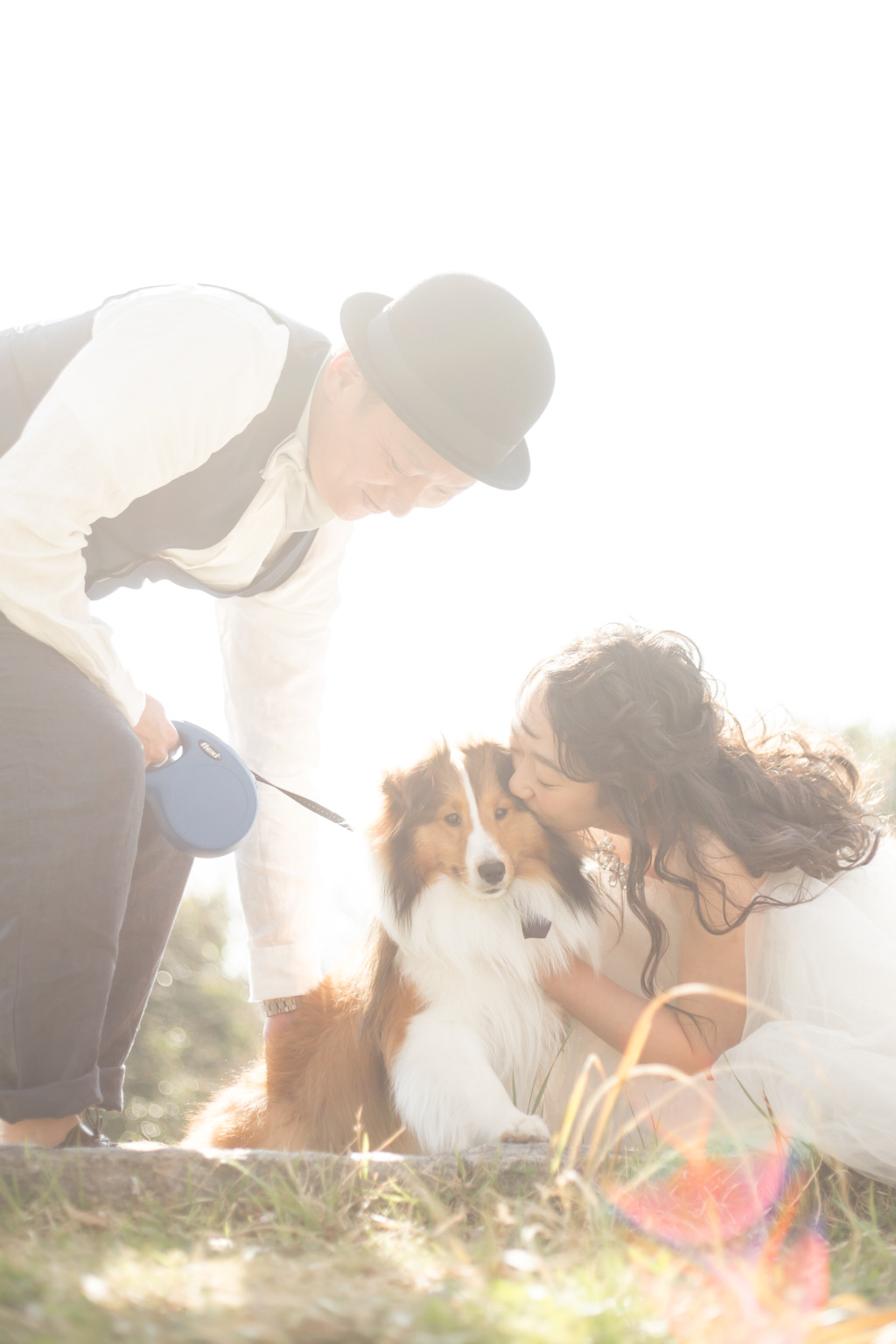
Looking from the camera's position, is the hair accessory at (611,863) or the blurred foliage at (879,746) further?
the blurred foliage at (879,746)

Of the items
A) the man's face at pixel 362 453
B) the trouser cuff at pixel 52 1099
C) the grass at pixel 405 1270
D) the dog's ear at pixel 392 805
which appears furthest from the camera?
the dog's ear at pixel 392 805

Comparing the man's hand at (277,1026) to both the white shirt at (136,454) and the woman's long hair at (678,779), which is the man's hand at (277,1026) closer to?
the white shirt at (136,454)

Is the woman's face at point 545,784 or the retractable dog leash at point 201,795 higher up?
the woman's face at point 545,784

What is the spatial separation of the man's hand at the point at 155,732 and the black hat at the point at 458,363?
3.34 ft

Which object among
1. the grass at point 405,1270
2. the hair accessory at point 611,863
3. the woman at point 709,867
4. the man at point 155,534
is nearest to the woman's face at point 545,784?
the woman at point 709,867

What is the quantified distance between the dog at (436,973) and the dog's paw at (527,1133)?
0.97 feet

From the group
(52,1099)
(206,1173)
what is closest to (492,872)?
(206,1173)

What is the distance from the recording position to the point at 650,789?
304cm

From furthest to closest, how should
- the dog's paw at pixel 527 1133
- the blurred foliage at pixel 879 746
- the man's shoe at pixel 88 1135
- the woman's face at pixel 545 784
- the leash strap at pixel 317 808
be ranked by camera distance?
the blurred foliage at pixel 879 746 < the leash strap at pixel 317 808 < the woman's face at pixel 545 784 < the dog's paw at pixel 527 1133 < the man's shoe at pixel 88 1135

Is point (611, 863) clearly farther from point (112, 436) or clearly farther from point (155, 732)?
point (112, 436)

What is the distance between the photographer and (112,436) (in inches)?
89.0

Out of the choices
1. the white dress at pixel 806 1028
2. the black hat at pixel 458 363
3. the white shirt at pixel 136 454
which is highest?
the black hat at pixel 458 363

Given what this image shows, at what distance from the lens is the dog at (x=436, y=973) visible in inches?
114

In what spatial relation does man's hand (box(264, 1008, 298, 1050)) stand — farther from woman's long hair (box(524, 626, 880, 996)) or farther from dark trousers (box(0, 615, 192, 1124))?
woman's long hair (box(524, 626, 880, 996))
